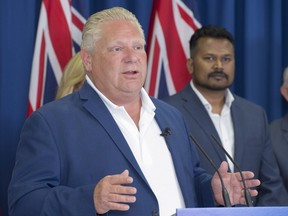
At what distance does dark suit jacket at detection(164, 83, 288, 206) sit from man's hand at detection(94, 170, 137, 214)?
177cm

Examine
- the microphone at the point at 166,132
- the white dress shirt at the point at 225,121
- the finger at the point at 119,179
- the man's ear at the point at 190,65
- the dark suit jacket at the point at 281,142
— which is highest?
the man's ear at the point at 190,65

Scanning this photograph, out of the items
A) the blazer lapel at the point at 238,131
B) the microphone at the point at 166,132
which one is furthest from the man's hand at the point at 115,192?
the blazer lapel at the point at 238,131

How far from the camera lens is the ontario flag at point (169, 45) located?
415cm

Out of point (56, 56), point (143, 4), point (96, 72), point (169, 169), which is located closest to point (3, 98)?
point (56, 56)

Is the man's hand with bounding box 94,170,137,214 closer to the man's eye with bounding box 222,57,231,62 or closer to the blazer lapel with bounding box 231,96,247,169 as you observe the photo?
the blazer lapel with bounding box 231,96,247,169

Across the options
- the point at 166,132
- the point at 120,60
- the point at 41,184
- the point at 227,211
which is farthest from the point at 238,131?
the point at 227,211

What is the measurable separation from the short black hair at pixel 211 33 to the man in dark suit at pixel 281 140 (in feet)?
1.73

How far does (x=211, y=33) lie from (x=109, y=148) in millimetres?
1915

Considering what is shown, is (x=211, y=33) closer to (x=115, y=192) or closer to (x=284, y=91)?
(x=284, y=91)

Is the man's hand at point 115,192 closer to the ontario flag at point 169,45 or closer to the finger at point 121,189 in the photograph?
the finger at point 121,189

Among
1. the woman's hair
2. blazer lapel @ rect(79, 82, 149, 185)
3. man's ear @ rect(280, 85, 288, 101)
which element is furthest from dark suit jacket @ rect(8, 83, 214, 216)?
man's ear @ rect(280, 85, 288, 101)

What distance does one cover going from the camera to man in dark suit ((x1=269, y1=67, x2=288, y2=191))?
4000 millimetres

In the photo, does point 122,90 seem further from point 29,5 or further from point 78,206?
point 29,5

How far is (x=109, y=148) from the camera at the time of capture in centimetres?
233
